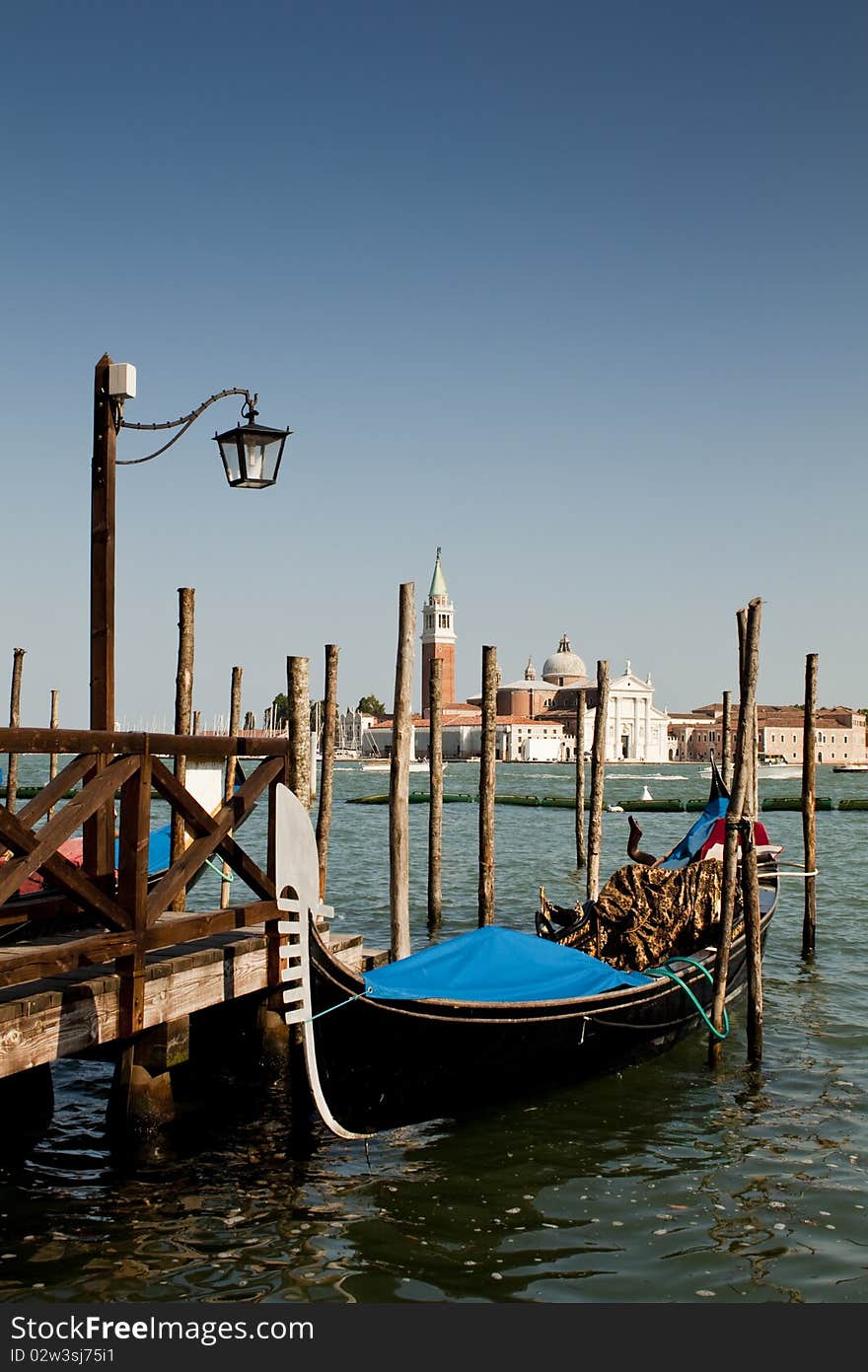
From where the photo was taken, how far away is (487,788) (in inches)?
453

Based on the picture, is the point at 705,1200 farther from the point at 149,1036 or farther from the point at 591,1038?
the point at 149,1036

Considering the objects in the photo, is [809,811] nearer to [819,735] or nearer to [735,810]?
[735,810]

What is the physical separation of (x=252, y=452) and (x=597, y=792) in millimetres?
7759

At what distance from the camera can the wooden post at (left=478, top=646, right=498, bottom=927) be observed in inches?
431

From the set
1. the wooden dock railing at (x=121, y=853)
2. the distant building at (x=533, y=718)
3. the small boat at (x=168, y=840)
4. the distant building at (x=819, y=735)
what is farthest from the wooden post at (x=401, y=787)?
the distant building at (x=819, y=735)

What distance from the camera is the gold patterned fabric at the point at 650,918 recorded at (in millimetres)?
8312

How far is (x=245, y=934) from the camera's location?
6289mm

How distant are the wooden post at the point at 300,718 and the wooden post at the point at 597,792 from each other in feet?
13.8

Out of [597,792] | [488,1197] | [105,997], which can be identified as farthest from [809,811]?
[105,997]

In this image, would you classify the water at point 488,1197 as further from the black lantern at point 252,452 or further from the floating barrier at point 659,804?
the floating barrier at point 659,804

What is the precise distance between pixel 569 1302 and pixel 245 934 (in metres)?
2.71

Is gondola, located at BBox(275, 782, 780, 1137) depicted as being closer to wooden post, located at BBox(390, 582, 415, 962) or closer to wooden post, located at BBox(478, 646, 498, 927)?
wooden post, located at BBox(390, 582, 415, 962)

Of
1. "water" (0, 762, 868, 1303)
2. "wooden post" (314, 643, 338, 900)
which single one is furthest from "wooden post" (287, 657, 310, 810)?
"wooden post" (314, 643, 338, 900)

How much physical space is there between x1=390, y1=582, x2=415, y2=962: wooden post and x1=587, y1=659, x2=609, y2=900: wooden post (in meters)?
2.08
